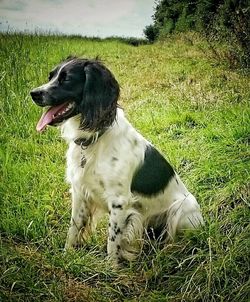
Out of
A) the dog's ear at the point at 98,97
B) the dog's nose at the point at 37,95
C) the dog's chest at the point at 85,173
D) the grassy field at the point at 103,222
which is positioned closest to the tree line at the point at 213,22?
the grassy field at the point at 103,222

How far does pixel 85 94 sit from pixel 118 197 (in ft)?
1.72

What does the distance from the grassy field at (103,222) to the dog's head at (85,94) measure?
585mm

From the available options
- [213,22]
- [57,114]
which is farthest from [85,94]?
→ [213,22]

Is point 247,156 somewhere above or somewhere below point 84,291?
above

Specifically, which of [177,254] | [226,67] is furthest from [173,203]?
[226,67]

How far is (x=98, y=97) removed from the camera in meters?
2.38

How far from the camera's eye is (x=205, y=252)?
7.70 feet

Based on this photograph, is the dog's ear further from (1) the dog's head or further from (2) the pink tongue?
(2) the pink tongue

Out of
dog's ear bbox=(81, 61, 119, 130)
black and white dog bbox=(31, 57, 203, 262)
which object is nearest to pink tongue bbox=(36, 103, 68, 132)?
black and white dog bbox=(31, 57, 203, 262)

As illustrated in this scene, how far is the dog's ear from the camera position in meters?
2.37

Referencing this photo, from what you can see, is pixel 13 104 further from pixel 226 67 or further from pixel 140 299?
pixel 226 67

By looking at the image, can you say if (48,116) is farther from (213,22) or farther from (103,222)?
(213,22)

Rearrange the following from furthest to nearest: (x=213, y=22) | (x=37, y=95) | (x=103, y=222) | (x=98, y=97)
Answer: (x=213, y=22) < (x=103, y=222) < (x=98, y=97) < (x=37, y=95)

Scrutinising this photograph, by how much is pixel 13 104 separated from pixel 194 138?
139 centimetres
